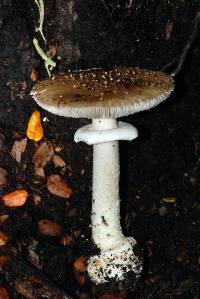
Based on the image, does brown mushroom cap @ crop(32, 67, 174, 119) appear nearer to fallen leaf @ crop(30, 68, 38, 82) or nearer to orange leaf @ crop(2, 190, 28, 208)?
fallen leaf @ crop(30, 68, 38, 82)

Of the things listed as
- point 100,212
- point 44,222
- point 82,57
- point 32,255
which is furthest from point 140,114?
point 32,255

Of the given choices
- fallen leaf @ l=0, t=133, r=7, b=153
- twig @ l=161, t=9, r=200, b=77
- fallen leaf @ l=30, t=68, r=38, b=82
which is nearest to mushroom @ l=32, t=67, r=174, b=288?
twig @ l=161, t=9, r=200, b=77

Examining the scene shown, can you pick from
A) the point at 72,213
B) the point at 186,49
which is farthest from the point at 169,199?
the point at 186,49

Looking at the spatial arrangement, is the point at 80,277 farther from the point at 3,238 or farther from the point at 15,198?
the point at 15,198

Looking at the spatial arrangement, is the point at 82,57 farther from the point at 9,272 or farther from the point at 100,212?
the point at 9,272

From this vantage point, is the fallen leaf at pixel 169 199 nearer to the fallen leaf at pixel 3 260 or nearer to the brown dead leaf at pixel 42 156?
the brown dead leaf at pixel 42 156

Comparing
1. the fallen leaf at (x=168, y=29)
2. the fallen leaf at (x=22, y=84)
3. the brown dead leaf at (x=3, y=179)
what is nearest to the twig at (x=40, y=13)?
the fallen leaf at (x=22, y=84)

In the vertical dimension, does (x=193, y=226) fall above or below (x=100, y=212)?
below
